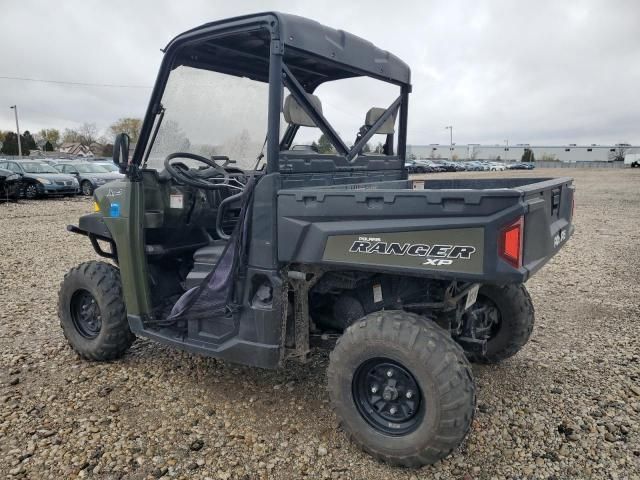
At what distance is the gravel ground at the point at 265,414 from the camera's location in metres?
2.76

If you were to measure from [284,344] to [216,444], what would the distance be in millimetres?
675

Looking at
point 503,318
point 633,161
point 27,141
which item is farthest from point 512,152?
point 503,318

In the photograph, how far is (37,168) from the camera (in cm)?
1956

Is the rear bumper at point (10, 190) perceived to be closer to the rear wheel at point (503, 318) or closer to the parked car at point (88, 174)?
the parked car at point (88, 174)

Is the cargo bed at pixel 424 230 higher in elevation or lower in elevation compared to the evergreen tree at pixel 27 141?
lower

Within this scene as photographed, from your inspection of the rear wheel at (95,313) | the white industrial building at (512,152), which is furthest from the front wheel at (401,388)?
the white industrial building at (512,152)

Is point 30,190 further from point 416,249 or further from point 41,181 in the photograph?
point 416,249

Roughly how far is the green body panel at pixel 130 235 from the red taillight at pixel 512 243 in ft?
7.75

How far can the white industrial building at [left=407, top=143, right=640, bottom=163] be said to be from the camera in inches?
3844

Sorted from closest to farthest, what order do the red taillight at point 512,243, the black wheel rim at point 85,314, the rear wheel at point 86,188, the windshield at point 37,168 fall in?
the red taillight at point 512,243
the black wheel rim at point 85,314
the windshield at point 37,168
the rear wheel at point 86,188

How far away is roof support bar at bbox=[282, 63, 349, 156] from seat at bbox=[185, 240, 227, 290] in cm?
99

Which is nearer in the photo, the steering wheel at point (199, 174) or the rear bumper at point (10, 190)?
the steering wheel at point (199, 174)

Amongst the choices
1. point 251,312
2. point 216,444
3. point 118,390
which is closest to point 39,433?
point 118,390

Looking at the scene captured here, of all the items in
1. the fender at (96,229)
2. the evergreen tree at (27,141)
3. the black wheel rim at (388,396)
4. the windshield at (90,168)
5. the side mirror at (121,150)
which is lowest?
the black wheel rim at (388,396)
